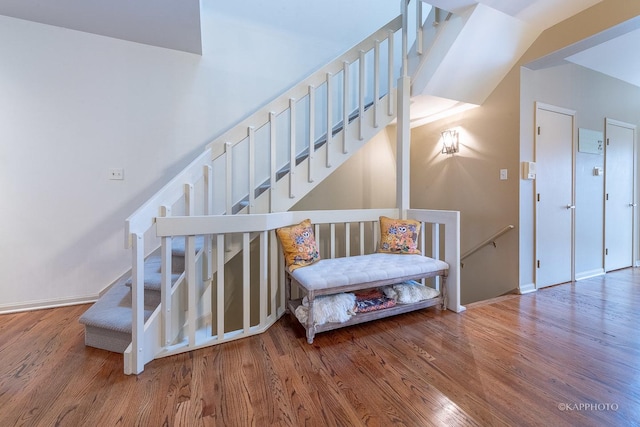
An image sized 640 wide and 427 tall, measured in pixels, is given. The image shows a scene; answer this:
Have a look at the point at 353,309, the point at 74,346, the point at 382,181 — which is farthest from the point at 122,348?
the point at 382,181

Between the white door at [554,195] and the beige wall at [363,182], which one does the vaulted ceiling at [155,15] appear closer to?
the white door at [554,195]

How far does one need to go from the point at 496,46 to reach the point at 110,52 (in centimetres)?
354

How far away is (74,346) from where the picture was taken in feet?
5.79

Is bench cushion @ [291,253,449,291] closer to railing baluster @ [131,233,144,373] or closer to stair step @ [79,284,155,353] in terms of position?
railing baluster @ [131,233,144,373]

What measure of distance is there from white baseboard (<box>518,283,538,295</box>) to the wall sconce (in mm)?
1656

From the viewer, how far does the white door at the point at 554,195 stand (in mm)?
2857

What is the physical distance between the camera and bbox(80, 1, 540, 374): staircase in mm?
1614

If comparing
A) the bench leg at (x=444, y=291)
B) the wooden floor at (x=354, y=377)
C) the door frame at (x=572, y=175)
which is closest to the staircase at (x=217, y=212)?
the wooden floor at (x=354, y=377)

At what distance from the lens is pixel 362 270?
2.00 m

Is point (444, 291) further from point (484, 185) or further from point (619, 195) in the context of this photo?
point (619, 195)

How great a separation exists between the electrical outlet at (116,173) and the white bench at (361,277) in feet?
6.00

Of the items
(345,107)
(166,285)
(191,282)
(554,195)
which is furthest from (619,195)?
(166,285)

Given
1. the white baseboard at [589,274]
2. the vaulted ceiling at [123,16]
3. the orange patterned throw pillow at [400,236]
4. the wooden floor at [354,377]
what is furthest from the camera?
the white baseboard at [589,274]

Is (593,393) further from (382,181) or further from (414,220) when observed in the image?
(382,181)
